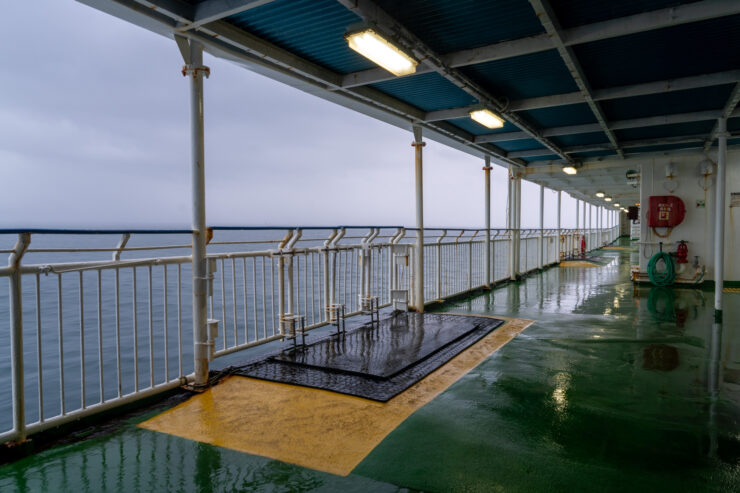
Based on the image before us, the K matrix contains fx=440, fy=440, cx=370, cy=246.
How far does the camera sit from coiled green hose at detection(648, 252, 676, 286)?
32.2 ft

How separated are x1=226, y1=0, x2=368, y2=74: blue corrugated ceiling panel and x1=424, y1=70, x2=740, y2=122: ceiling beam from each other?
88.2 inches

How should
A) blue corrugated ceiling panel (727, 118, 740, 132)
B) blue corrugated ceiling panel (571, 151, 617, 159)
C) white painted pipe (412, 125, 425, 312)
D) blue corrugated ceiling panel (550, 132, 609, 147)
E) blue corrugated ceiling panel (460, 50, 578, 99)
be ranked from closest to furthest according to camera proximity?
blue corrugated ceiling panel (460, 50, 578, 99) < white painted pipe (412, 125, 425, 312) < blue corrugated ceiling panel (727, 118, 740, 132) < blue corrugated ceiling panel (550, 132, 609, 147) < blue corrugated ceiling panel (571, 151, 617, 159)

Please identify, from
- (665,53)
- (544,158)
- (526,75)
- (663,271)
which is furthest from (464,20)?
(663,271)

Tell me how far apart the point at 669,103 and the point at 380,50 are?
5113mm

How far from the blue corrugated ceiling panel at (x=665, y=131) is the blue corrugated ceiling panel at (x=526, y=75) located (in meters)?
3.40

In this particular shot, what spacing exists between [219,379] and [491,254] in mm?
7579

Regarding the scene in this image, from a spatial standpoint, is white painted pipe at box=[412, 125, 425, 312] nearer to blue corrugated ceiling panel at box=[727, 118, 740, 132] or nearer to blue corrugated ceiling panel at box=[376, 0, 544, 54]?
blue corrugated ceiling panel at box=[376, 0, 544, 54]

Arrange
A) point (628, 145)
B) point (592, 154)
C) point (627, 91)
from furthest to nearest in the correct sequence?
point (592, 154)
point (628, 145)
point (627, 91)

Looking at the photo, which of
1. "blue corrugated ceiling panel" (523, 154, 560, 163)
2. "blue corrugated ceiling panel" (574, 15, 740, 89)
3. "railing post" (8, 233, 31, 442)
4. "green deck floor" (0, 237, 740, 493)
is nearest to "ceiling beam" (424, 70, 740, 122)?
"blue corrugated ceiling panel" (574, 15, 740, 89)

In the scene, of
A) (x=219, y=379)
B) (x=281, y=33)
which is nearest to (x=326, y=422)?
(x=219, y=379)

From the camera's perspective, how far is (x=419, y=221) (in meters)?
7.18

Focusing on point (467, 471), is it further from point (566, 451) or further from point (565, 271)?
point (565, 271)

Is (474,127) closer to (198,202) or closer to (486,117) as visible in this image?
(486,117)

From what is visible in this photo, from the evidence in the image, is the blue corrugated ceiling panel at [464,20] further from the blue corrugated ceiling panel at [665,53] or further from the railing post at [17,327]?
the railing post at [17,327]
